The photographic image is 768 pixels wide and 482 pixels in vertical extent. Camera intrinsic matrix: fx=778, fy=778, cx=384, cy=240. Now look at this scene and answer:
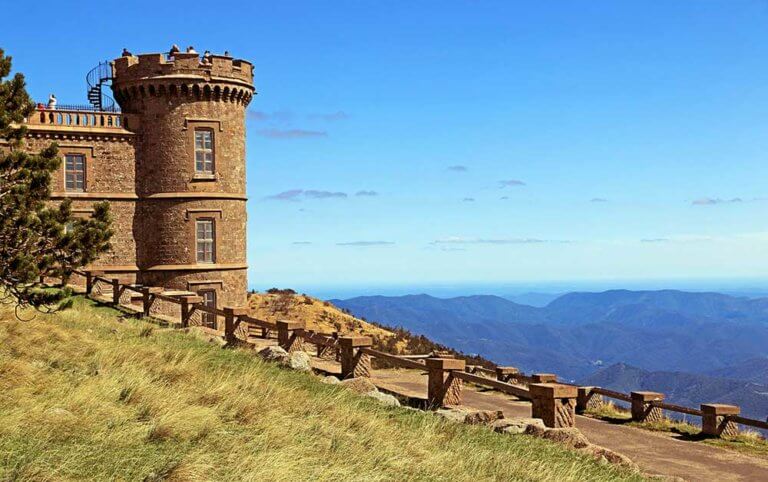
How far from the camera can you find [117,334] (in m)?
16.6

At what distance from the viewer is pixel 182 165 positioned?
31.2m

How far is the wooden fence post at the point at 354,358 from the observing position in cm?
1636

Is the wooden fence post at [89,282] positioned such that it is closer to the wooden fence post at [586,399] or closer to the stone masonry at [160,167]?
the stone masonry at [160,167]

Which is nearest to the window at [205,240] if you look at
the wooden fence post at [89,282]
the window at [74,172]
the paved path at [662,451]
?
the wooden fence post at [89,282]

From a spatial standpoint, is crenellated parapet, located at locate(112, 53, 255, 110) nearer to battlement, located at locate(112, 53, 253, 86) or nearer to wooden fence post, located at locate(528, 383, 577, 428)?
battlement, located at locate(112, 53, 253, 86)

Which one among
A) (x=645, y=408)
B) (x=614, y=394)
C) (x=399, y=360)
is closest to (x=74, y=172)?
(x=399, y=360)

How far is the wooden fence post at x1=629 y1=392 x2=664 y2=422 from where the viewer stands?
1483cm

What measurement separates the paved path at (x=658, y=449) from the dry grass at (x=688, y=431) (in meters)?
0.31

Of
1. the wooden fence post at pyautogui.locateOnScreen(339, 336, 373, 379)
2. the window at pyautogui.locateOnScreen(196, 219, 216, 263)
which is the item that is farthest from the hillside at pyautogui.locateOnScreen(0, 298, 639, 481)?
the window at pyautogui.locateOnScreen(196, 219, 216, 263)

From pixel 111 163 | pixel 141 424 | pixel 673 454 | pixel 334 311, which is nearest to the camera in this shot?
pixel 141 424

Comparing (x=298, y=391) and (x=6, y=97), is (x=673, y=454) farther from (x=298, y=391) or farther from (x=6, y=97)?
(x=6, y=97)

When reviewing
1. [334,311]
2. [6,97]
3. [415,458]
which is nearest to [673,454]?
[415,458]

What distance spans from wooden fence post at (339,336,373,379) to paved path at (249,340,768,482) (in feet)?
1.84

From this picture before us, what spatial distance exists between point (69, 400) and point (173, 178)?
2244 centimetres
